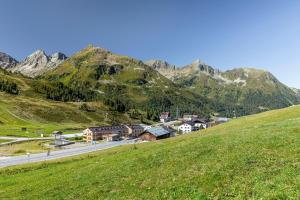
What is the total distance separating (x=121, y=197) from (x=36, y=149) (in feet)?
470

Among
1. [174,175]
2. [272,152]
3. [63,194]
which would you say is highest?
[272,152]

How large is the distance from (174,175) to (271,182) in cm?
923

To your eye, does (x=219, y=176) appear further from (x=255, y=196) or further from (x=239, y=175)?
(x=255, y=196)

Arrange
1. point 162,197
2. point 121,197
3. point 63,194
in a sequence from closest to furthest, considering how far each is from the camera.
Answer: point 162,197 → point 121,197 → point 63,194

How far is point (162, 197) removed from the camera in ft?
71.3

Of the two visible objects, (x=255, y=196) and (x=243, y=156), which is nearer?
(x=255, y=196)

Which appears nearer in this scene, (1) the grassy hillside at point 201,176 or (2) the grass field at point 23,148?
(1) the grassy hillside at point 201,176

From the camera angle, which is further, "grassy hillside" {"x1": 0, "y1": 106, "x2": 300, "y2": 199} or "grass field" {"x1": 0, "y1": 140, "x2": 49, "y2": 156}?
"grass field" {"x1": 0, "y1": 140, "x2": 49, "y2": 156}

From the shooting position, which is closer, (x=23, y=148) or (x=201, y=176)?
(x=201, y=176)

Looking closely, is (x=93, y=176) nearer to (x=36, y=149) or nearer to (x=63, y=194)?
(x=63, y=194)

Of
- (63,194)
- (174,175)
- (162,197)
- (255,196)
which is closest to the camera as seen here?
(255,196)

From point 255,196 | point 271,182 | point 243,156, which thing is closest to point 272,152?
point 243,156

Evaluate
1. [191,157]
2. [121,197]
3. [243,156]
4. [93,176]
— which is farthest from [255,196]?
[93,176]

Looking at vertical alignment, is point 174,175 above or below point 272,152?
below
